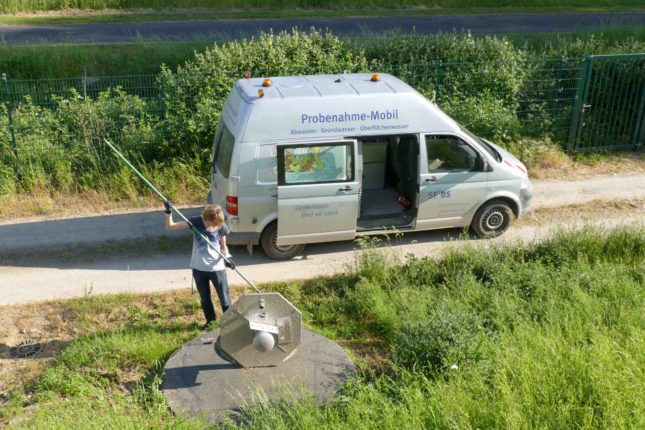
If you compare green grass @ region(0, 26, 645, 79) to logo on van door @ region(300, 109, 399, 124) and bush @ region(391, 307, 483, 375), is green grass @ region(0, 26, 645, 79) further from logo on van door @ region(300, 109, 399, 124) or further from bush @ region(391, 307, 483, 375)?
bush @ region(391, 307, 483, 375)

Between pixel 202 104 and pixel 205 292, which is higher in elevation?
pixel 202 104

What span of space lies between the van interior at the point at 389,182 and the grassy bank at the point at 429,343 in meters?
0.90

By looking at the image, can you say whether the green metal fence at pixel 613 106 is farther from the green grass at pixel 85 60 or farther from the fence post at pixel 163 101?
the green grass at pixel 85 60

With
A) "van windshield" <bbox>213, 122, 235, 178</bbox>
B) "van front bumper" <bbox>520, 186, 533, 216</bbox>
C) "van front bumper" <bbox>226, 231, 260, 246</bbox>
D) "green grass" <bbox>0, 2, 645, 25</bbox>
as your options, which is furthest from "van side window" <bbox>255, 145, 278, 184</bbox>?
"green grass" <bbox>0, 2, 645, 25</bbox>

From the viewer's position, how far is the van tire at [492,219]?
34.7ft

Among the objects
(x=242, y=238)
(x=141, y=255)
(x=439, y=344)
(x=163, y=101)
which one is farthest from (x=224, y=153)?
(x=439, y=344)

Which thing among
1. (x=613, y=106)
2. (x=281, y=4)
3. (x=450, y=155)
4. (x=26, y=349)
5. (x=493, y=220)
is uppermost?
(x=281, y=4)

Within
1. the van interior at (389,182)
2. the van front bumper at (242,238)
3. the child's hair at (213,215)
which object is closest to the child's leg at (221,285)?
the child's hair at (213,215)

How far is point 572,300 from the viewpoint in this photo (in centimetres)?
815

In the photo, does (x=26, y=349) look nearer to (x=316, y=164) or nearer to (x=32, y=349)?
(x=32, y=349)

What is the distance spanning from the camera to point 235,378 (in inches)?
283

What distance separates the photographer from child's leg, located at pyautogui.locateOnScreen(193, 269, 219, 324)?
26.2 feet

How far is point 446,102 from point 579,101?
8.90 ft

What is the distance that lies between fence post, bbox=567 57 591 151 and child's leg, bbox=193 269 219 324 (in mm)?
8871
